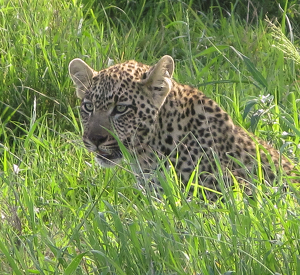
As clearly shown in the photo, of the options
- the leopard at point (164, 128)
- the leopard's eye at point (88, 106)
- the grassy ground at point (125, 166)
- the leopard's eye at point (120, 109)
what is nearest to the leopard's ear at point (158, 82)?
the leopard at point (164, 128)

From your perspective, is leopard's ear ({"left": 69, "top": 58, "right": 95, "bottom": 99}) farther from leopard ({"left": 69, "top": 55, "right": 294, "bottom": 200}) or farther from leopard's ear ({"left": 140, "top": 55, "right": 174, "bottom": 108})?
leopard's ear ({"left": 140, "top": 55, "right": 174, "bottom": 108})

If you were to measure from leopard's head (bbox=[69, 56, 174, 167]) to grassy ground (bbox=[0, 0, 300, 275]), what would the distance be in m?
0.24

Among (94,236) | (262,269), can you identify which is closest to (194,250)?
(262,269)

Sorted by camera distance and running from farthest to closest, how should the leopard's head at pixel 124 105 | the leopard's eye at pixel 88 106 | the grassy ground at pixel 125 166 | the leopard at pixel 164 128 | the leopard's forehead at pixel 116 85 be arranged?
the leopard's eye at pixel 88 106
the leopard's forehead at pixel 116 85
the leopard's head at pixel 124 105
the leopard at pixel 164 128
the grassy ground at pixel 125 166

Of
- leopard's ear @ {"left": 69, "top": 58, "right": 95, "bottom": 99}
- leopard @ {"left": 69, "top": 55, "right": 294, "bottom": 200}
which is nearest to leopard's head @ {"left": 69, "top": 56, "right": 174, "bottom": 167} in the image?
leopard @ {"left": 69, "top": 55, "right": 294, "bottom": 200}

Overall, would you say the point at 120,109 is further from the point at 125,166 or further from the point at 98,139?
the point at 125,166

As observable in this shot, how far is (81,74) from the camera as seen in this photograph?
589 centimetres

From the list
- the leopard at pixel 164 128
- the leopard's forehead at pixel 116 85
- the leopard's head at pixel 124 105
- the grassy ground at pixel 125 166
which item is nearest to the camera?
the grassy ground at pixel 125 166

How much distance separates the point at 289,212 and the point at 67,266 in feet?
3.75

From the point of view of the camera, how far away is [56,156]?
5508 millimetres

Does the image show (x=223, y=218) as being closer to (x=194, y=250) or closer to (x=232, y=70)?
(x=194, y=250)

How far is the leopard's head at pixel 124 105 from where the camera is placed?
540 centimetres

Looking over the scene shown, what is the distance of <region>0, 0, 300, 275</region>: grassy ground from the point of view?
3680mm

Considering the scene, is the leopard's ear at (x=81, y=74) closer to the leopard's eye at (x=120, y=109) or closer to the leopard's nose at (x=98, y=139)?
the leopard's eye at (x=120, y=109)
